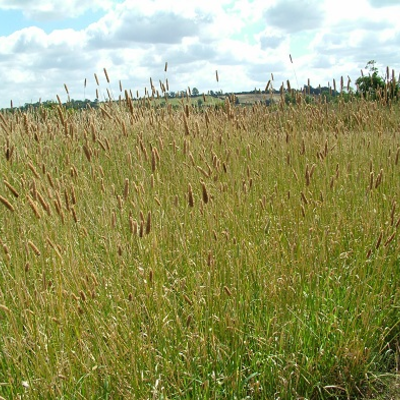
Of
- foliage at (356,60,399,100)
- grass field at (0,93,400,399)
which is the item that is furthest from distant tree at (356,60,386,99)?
grass field at (0,93,400,399)

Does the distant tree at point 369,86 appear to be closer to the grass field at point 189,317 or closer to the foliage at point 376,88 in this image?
the foliage at point 376,88

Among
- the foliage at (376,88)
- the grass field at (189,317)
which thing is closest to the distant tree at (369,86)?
the foliage at (376,88)

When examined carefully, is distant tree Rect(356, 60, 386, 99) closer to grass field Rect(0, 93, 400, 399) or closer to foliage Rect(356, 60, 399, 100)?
foliage Rect(356, 60, 399, 100)

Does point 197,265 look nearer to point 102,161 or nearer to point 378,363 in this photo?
point 378,363

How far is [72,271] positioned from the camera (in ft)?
7.74

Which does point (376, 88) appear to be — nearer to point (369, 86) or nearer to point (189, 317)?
point (369, 86)

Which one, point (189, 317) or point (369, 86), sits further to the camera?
point (369, 86)

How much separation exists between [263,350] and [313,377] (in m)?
0.26

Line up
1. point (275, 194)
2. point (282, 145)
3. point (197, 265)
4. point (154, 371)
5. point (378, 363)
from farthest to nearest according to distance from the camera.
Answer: point (282, 145) → point (275, 194) → point (197, 265) → point (378, 363) → point (154, 371)

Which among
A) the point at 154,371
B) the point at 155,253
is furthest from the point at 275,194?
the point at 154,371

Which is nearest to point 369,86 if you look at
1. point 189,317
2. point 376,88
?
point 376,88

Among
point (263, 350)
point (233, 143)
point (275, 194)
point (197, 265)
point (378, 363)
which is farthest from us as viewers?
point (233, 143)

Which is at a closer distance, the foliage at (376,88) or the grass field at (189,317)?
the grass field at (189,317)

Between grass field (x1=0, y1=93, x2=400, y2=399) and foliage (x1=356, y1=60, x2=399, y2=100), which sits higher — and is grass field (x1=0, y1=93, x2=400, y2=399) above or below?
below
